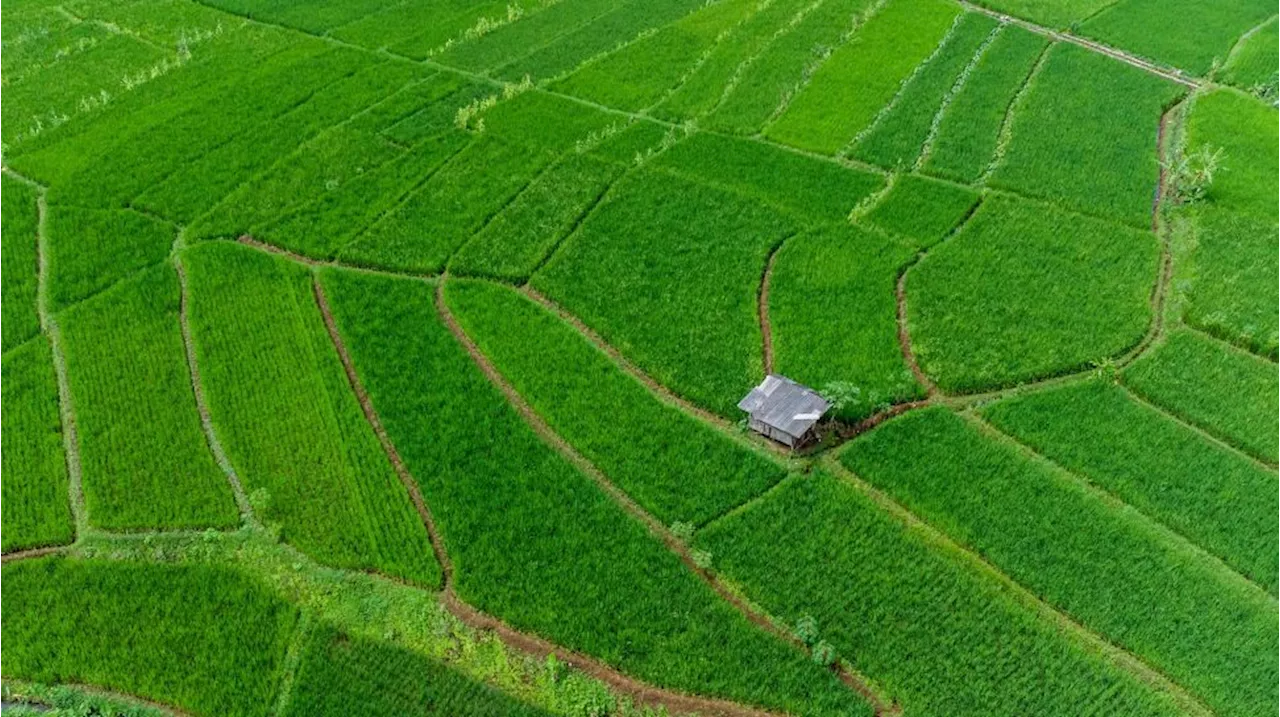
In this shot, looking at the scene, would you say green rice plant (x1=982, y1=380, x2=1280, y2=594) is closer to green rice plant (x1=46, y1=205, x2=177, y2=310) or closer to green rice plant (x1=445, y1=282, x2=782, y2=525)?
green rice plant (x1=445, y1=282, x2=782, y2=525)

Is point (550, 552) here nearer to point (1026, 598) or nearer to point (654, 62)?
point (1026, 598)

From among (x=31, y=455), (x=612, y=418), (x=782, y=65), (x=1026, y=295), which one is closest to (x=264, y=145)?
(x=31, y=455)

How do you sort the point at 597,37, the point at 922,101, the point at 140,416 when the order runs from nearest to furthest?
1. the point at 140,416
2. the point at 922,101
3. the point at 597,37

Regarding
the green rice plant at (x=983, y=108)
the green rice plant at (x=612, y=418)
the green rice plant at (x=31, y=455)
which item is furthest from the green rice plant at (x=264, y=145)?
the green rice plant at (x=983, y=108)

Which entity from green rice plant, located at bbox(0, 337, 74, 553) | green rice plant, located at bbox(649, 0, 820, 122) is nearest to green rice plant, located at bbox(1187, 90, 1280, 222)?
green rice plant, located at bbox(649, 0, 820, 122)

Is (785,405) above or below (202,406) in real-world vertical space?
above
